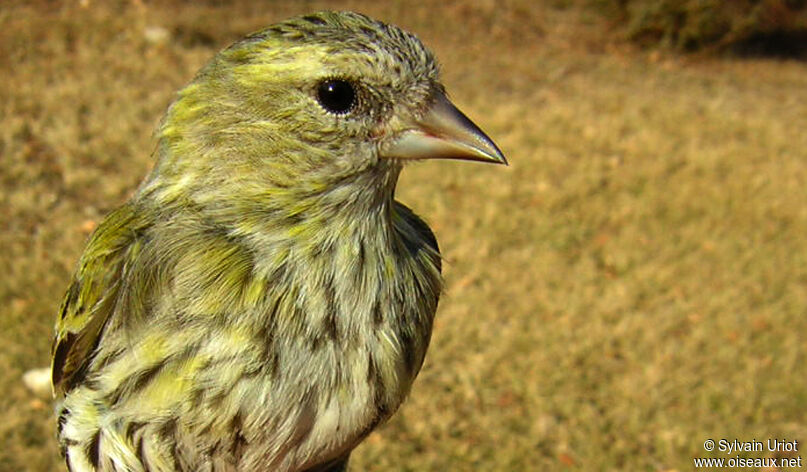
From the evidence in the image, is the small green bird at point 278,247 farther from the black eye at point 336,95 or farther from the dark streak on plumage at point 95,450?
the dark streak on plumage at point 95,450

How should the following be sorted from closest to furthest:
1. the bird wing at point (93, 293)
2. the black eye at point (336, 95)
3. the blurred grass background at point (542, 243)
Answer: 1. the black eye at point (336, 95)
2. the bird wing at point (93, 293)
3. the blurred grass background at point (542, 243)

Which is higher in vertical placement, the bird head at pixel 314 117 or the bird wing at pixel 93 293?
the bird head at pixel 314 117

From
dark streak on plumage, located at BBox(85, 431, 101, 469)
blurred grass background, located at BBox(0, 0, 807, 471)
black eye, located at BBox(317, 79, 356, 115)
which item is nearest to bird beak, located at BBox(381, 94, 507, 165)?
black eye, located at BBox(317, 79, 356, 115)

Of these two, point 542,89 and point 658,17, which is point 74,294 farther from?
point 658,17

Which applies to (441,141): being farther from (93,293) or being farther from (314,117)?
(93,293)

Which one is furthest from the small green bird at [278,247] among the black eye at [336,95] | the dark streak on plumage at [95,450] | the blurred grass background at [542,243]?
the blurred grass background at [542,243]

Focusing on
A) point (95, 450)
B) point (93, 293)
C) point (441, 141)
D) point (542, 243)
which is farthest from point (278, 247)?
point (542, 243)
